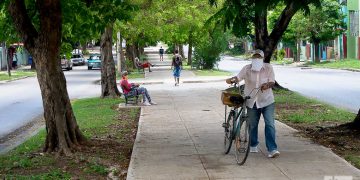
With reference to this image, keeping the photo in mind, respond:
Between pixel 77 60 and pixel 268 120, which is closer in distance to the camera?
pixel 268 120

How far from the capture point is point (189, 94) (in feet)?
76.8

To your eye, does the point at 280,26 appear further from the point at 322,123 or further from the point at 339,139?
the point at 339,139

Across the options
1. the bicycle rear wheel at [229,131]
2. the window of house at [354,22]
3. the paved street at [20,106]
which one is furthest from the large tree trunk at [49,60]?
the window of house at [354,22]

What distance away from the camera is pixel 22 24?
32.4 ft

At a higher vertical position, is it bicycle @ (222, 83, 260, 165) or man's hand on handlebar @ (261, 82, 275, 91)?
man's hand on handlebar @ (261, 82, 275, 91)

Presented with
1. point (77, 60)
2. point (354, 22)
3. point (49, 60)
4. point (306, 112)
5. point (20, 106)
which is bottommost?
point (20, 106)

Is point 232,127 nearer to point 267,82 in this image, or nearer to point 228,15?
point 267,82

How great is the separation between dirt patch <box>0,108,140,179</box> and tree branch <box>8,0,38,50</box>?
1913mm

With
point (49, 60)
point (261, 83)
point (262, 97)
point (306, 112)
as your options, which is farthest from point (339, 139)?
point (306, 112)

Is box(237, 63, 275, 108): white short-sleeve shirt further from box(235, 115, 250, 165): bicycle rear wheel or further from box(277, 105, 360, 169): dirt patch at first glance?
box(277, 105, 360, 169): dirt patch

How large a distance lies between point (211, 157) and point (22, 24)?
3906 millimetres

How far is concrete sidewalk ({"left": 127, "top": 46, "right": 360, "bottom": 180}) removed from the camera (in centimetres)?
763

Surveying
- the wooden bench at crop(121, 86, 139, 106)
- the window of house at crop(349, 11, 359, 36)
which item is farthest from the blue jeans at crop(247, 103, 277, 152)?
the window of house at crop(349, 11, 359, 36)

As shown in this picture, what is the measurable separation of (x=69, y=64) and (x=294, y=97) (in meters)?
39.6
